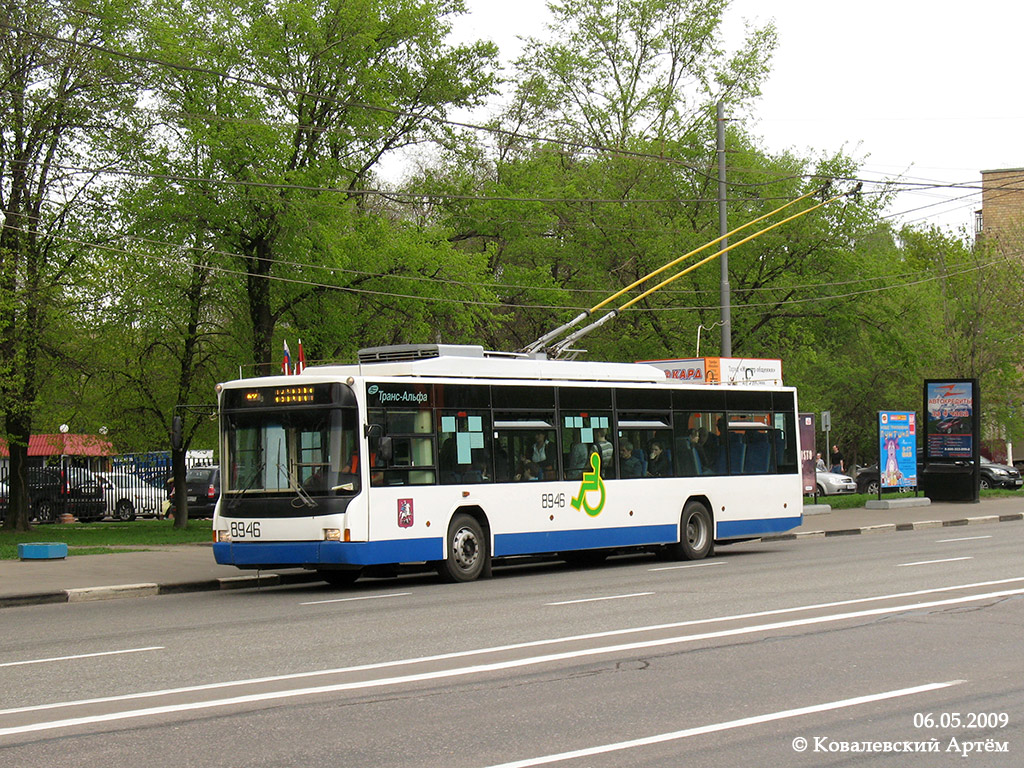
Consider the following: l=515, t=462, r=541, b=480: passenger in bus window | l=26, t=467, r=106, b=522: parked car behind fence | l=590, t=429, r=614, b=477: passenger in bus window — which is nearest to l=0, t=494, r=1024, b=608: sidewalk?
l=515, t=462, r=541, b=480: passenger in bus window

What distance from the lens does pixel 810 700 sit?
779 cm

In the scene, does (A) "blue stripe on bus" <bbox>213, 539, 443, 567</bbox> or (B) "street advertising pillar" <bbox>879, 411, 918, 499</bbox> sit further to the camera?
(B) "street advertising pillar" <bbox>879, 411, 918, 499</bbox>

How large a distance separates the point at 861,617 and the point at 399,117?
23.6 metres

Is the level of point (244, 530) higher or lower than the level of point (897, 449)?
lower

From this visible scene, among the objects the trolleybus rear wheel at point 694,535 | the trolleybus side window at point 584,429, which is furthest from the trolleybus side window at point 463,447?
the trolleybus rear wheel at point 694,535

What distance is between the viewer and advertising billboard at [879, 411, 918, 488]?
34.4 metres

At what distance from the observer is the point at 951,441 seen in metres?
36.1

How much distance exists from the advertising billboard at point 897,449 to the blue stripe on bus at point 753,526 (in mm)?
12126

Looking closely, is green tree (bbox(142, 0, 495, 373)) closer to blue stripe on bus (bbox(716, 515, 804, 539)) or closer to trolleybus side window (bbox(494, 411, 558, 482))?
trolleybus side window (bbox(494, 411, 558, 482))

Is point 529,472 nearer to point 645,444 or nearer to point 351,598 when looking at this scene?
point 645,444

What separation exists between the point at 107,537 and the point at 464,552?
1364 cm

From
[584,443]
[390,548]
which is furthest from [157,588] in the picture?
[584,443]

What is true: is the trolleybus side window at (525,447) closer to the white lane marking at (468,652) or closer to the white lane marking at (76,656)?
the white lane marking at (468,652)

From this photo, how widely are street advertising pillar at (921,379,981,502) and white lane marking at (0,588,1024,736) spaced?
78.1ft
